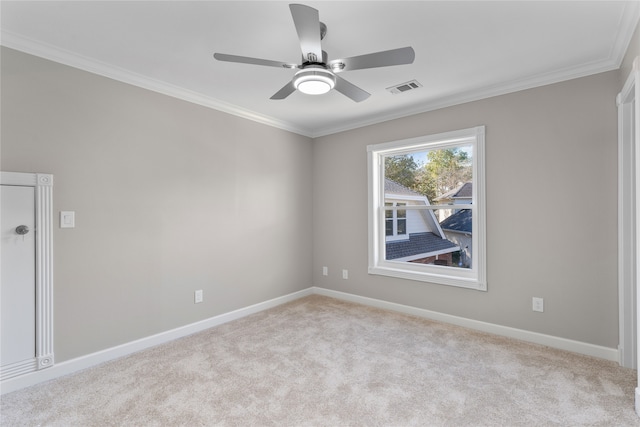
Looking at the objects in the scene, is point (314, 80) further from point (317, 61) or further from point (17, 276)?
point (17, 276)

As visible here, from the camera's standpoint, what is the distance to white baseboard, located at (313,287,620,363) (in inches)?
96.8

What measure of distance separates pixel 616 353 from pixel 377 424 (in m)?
2.12

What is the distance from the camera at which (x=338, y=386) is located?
2.08 metres

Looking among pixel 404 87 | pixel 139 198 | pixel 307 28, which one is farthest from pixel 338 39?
pixel 139 198

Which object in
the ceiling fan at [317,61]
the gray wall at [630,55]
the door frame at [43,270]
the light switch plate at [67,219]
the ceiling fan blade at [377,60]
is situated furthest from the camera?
the light switch plate at [67,219]

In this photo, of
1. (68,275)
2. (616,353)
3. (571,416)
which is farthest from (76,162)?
(616,353)

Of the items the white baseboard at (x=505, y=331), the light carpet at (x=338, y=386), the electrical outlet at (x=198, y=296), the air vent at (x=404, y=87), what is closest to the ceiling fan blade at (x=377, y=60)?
the air vent at (x=404, y=87)

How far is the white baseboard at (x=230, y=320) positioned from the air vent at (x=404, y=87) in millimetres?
2380

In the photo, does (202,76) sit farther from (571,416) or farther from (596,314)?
(596,314)

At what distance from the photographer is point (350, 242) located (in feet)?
13.5

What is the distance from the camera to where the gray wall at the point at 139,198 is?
87.3 inches

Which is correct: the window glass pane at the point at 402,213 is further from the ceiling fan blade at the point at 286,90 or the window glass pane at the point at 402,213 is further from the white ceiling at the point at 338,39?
the ceiling fan blade at the point at 286,90

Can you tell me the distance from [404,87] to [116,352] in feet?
11.4

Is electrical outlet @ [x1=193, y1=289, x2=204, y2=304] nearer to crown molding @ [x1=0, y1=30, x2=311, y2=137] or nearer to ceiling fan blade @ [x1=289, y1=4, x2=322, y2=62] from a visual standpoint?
crown molding @ [x1=0, y1=30, x2=311, y2=137]
